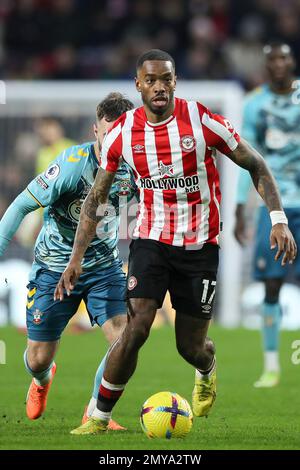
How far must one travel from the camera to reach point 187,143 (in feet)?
21.3

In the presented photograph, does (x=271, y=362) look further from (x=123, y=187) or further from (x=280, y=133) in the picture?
(x=123, y=187)

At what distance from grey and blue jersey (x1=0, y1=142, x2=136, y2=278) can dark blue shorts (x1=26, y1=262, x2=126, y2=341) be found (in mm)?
72

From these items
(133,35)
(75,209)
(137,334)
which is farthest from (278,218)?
(133,35)

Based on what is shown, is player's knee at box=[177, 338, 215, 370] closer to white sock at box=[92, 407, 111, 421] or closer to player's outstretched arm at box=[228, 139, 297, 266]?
white sock at box=[92, 407, 111, 421]

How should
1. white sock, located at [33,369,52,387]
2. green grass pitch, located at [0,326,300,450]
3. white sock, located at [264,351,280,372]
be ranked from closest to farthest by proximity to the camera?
green grass pitch, located at [0,326,300,450]
white sock, located at [33,369,52,387]
white sock, located at [264,351,280,372]

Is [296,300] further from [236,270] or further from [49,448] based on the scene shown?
[49,448]

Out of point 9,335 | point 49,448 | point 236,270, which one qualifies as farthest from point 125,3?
point 49,448

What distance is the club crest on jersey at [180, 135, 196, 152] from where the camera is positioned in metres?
6.49

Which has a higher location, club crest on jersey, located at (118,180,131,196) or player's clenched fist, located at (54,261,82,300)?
club crest on jersey, located at (118,180,131,196)

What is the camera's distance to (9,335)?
13.2 m

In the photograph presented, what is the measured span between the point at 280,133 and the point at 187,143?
11.6 ft

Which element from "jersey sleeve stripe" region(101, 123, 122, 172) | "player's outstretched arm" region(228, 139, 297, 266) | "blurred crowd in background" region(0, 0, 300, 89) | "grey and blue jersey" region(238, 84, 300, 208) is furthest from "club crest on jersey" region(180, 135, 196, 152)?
"blurred crowd in background" region(0, 0, 300, 89)

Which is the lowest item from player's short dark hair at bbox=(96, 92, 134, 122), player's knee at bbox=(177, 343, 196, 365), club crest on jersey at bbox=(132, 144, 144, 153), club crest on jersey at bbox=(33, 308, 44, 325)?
player's knee at bbox=(177, 343, 196, 365)

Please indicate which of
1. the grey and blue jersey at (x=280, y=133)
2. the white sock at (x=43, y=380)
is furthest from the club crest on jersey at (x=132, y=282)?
the grey and blue jersey at (x=280, y=133)
